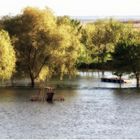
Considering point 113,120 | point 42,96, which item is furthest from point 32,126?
point 42,96

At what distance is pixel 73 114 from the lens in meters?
64.9

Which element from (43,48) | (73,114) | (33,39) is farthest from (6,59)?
(73,114)

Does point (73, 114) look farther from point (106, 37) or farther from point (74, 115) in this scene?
point (106, 37)

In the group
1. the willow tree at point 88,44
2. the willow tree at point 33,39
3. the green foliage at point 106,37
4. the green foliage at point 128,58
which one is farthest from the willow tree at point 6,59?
the green foliage at point 106,37

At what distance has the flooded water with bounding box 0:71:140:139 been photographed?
53.1 metres

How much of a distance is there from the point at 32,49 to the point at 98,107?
63.8 feet

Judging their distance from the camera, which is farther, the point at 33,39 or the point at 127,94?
the point at 33,39

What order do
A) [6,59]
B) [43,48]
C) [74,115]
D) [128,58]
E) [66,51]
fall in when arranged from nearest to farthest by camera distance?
[74,115] < [6,59] < [43,48] < [66,51] < [128,58]

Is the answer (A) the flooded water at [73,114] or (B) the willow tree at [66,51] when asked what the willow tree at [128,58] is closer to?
(A) the flooded water at [73,114]

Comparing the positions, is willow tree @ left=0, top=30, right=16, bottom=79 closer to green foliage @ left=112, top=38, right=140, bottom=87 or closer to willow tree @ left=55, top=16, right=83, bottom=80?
willow tree @ left=55, top=16, right=83, bottom=80

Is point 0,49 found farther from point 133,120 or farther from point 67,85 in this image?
point 133,120

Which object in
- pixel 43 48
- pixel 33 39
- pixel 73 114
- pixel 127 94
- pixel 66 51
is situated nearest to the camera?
pixel 73 114

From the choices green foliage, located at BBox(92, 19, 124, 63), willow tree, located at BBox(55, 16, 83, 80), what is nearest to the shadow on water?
willow tree, located at BBox(55, 16, 83, 80)

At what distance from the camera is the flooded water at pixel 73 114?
53.1 meters
